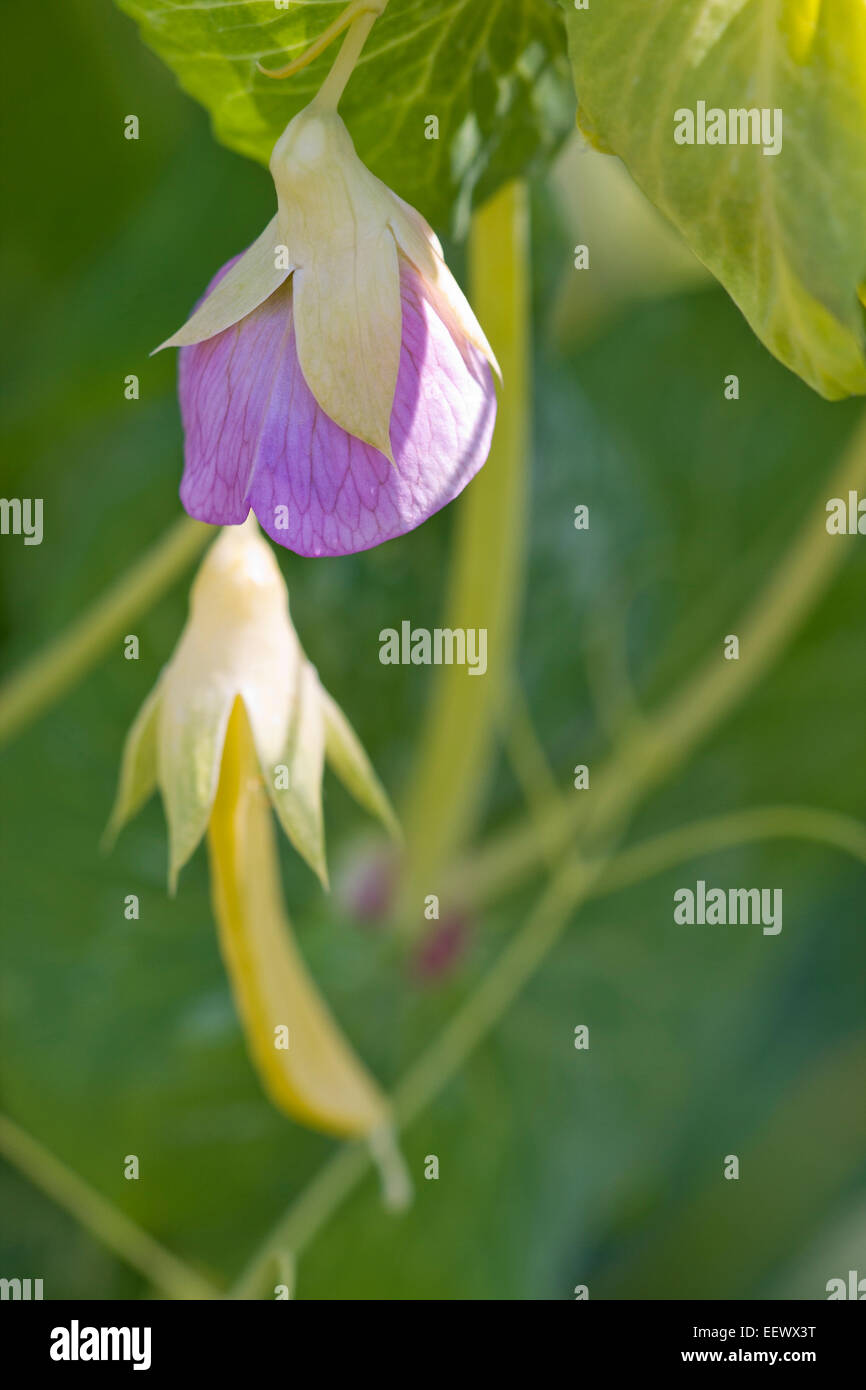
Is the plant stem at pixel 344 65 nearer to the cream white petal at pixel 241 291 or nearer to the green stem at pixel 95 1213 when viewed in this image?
the cream white petal at pixel 241 291

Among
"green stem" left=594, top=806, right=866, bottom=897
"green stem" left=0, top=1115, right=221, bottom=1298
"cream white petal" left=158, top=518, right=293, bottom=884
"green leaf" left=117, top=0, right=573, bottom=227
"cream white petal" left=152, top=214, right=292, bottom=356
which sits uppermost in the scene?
"green leaf" left=117, top=0, right=573, bottom=227

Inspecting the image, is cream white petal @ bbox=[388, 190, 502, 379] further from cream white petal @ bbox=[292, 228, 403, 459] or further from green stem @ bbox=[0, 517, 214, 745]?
green stem @ bbox=[0, 517, 214, 745]

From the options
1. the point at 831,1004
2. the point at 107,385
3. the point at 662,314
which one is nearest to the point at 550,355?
the point at 662,314

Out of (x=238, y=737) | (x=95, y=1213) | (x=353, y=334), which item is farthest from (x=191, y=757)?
(x=95, y=1213)

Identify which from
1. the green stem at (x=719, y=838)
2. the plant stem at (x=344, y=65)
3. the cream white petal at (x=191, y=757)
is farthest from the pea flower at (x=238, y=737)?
the green stem at (x=719, y=838)

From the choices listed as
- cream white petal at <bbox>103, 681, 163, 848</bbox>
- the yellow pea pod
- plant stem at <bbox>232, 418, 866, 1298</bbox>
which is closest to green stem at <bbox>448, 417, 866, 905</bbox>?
plant stem at <bbox>232, 418, 866, 1298</bbox>

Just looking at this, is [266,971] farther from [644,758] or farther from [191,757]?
[644,758]
